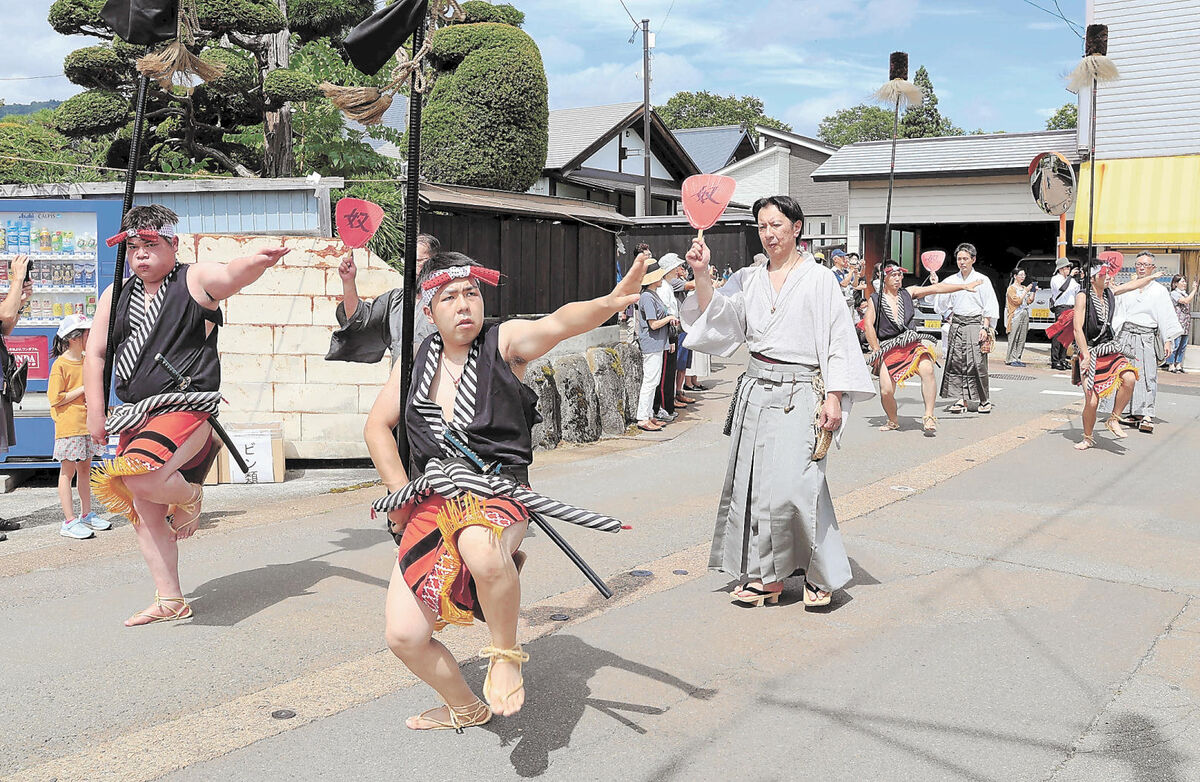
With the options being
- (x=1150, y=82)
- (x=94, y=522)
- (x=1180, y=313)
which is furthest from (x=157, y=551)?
(x=1150, y=82)

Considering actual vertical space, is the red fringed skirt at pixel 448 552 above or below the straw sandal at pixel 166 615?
above

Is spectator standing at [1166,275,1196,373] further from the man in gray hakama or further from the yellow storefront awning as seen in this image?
the man in gray hakama

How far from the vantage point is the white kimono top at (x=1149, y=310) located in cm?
1059

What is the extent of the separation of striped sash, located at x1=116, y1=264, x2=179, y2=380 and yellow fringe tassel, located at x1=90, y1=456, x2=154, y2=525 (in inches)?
16.1

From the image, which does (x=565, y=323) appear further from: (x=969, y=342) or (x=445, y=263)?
(x=969, y=342)

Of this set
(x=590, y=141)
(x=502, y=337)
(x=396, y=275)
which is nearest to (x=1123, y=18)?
(x=590, y=141)

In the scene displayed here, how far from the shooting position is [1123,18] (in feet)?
71.5

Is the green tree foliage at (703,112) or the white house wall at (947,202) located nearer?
the white house wall at (947,202)

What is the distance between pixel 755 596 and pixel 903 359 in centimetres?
643

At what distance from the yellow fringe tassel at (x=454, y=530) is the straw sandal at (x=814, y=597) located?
230cm

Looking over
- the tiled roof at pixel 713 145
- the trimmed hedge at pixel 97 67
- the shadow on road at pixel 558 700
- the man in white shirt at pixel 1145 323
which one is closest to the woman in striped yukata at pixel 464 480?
the shadow on road at pixel 558 700

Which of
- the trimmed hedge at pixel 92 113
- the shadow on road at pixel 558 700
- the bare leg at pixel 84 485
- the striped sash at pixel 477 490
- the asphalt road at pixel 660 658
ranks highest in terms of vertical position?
the trimmed hedge at pixel 92 113

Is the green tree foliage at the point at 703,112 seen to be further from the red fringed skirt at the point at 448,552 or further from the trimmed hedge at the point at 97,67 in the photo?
the red fringed skirt at the point at 448,552

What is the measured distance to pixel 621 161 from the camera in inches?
1214
